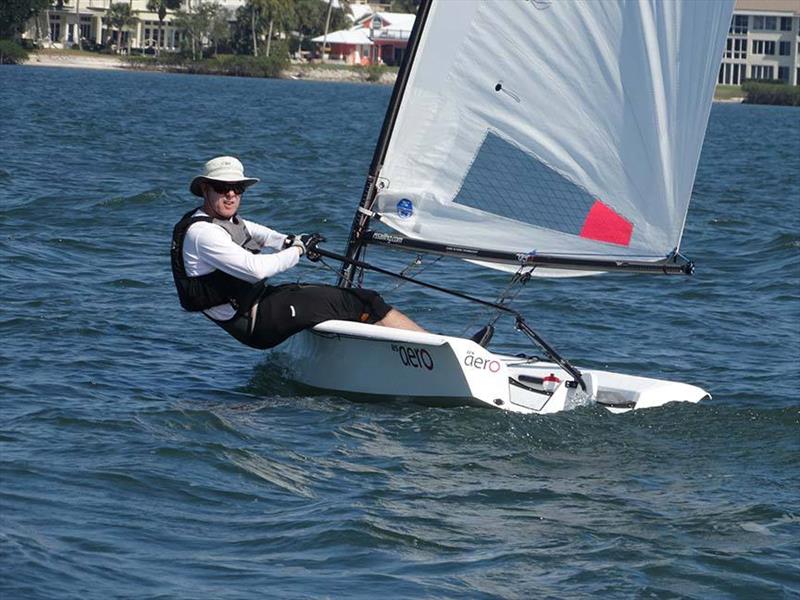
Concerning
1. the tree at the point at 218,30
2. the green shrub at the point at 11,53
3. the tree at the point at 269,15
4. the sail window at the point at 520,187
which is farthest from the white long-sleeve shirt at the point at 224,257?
the tree at the point at 218,30

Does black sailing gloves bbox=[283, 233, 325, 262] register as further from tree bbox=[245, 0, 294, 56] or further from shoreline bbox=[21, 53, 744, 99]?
tree bbox=[245, 0, 294, 56]

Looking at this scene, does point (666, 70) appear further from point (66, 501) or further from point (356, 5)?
point (356, 5)

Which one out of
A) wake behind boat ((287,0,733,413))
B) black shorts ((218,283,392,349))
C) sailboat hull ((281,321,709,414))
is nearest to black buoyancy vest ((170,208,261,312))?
black shorts ((218,283,392,349))

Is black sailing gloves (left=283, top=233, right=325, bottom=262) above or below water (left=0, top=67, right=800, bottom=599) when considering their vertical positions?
above

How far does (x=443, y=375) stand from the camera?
7.25 m

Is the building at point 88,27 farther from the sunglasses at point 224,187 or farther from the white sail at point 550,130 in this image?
the sunglasses at point 224,187

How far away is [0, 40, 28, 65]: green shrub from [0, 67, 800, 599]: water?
69.9 m

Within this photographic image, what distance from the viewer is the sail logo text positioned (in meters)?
7.25

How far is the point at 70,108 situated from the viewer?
33344mm

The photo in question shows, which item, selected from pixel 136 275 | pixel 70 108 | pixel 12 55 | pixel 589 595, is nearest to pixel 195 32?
pixel 12 55

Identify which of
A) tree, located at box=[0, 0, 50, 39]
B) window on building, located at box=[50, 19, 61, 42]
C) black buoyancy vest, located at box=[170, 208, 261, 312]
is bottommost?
window on building, located at box=[50, 19, 61, 42]

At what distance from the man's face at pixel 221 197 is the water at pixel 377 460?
3.21ft

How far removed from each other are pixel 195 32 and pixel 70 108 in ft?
218

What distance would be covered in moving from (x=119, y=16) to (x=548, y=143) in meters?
91.2
